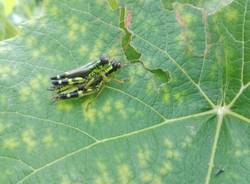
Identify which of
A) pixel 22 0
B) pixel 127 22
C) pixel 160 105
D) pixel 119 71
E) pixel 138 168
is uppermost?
pixel 22 0

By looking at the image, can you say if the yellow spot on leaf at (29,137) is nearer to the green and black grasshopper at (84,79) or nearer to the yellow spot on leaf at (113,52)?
the green and black grasshopper at (84,79)

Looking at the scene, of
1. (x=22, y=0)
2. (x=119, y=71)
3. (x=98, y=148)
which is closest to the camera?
(x=98, y=148)

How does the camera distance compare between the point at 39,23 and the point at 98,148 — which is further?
the point at 39,23

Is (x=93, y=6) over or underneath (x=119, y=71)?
over

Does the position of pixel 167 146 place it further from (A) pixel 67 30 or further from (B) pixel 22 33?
(B) pixel 22 33

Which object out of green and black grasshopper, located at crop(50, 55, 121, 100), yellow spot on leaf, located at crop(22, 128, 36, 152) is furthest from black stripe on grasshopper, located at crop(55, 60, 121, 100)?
yellow spot on leaf, located at crop(22, 128, 36, 152)

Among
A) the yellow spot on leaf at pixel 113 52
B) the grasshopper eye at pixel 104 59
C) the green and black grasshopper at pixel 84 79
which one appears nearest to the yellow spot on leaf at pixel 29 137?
the green and black grasshopper at pixel 84 79

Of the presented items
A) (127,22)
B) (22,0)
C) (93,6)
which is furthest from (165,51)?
(22,0)

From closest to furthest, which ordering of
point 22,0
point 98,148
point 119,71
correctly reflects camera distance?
point 98,148 < point 119,71 < point 22,0
